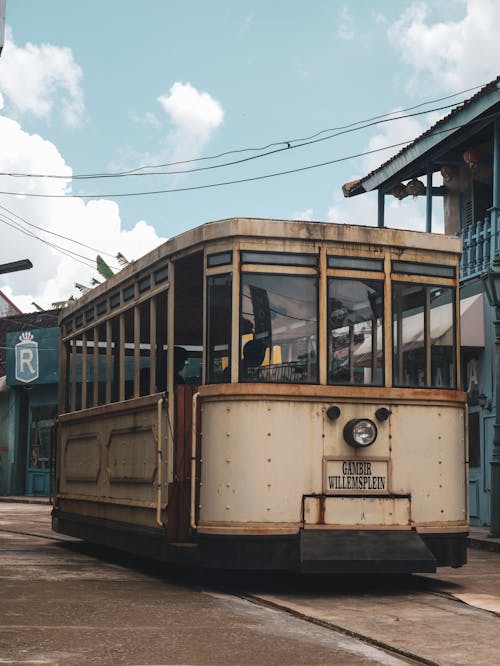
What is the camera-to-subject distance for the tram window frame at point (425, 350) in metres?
10.1

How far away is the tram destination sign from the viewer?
31.4 ft

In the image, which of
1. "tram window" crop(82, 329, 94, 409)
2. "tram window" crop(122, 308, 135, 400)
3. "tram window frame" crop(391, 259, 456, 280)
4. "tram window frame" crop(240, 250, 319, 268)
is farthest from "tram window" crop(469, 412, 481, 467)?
"tram window frame" crop(240, 250, 319, 268)

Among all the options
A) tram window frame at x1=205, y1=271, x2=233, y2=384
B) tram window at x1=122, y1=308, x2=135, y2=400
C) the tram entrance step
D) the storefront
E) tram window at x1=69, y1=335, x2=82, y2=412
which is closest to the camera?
the tram entrance step

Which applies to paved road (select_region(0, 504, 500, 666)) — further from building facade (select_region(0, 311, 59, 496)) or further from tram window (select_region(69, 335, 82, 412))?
building facade (select_region(0, 311, 59, 496))

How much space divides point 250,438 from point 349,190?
1601 cm

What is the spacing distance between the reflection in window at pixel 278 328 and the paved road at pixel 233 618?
1819 mm

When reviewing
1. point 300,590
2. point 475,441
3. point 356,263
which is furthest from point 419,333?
point 475,441

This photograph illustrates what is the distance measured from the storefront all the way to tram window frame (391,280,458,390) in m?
26.8

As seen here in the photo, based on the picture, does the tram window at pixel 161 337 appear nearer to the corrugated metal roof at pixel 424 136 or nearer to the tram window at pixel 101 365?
the tram window at pixel 101 365

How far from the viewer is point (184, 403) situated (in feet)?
33.2

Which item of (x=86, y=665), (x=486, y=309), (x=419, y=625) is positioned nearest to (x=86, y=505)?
(x=419, y=625)

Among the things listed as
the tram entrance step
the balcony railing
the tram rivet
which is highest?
the balcony railing

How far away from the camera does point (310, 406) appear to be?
9.65 meters

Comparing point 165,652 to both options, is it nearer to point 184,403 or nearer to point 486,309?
point 184,403
